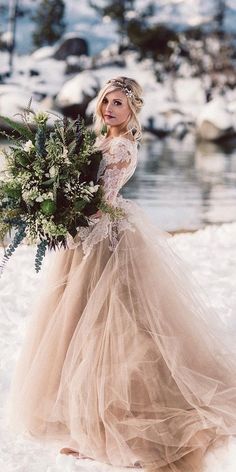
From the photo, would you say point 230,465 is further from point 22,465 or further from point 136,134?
point 136,134

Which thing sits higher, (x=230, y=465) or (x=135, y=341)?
(x=135, y=341)

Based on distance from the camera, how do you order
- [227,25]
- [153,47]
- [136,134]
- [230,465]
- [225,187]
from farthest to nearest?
1. [227,25]
2. [153,47]
3. [225,187]
4. [136,134]
5. [230,465]

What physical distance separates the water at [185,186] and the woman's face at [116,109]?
7647 millimetres

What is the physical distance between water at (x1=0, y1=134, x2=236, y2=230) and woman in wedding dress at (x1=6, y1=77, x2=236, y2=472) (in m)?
7.58

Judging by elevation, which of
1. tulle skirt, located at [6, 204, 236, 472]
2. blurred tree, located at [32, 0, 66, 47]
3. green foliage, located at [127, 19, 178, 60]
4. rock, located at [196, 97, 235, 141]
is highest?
blurred tree, located at [32, 0, 66, 47]

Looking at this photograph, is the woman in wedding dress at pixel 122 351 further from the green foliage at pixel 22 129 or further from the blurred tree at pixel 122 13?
the blurred tree at pixel 122 13

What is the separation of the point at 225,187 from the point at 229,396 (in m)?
Answer: 14.2

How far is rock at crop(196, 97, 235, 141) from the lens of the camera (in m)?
32.3

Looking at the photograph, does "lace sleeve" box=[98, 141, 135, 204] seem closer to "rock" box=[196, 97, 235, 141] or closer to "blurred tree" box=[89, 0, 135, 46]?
"rock" box=[196, 97, 235, 141]

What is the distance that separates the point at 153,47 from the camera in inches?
1885

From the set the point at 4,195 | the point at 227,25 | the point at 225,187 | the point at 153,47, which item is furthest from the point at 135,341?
the point at 227,25

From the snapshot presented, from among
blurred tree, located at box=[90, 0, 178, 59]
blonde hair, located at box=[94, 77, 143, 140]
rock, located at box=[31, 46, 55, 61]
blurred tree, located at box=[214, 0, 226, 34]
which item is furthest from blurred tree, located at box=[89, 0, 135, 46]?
blonde hair, located at box=[94, 77, 143, 140]

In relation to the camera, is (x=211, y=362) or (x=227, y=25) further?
(x=227, y=25)

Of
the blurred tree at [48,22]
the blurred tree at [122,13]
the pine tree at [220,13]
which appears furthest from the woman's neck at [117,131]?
the pine tree at [220,13]
